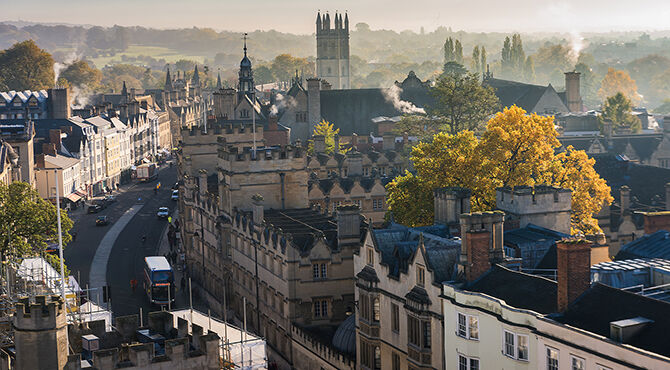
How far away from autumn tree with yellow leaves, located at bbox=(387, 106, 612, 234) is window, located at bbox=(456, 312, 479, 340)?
92.5ft

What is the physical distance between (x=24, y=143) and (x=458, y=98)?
46607 millimetres

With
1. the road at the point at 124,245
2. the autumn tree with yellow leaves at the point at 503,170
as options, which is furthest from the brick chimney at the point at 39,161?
the autumn tree with yellow leaves at the point at 503,170

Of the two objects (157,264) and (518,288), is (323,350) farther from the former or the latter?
(157,264)

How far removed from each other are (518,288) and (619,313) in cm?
606

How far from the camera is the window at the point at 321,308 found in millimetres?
68688

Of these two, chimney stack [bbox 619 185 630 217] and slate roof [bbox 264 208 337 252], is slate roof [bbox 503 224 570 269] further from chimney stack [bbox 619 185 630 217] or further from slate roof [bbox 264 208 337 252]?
chimney stack [bbox 619 185 630 217]

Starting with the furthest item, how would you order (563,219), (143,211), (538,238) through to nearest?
(143,211), (563,219), (538,238)

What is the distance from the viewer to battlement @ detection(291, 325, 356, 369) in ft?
196

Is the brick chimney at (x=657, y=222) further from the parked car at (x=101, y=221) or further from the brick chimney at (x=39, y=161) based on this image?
the brick chimney at (x=39, y=161)

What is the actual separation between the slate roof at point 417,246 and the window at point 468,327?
242cm

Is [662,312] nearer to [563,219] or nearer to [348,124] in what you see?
[563,219]

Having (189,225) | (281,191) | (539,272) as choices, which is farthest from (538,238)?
(189,225)

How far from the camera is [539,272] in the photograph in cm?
5444

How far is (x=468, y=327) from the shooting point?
4794cm
